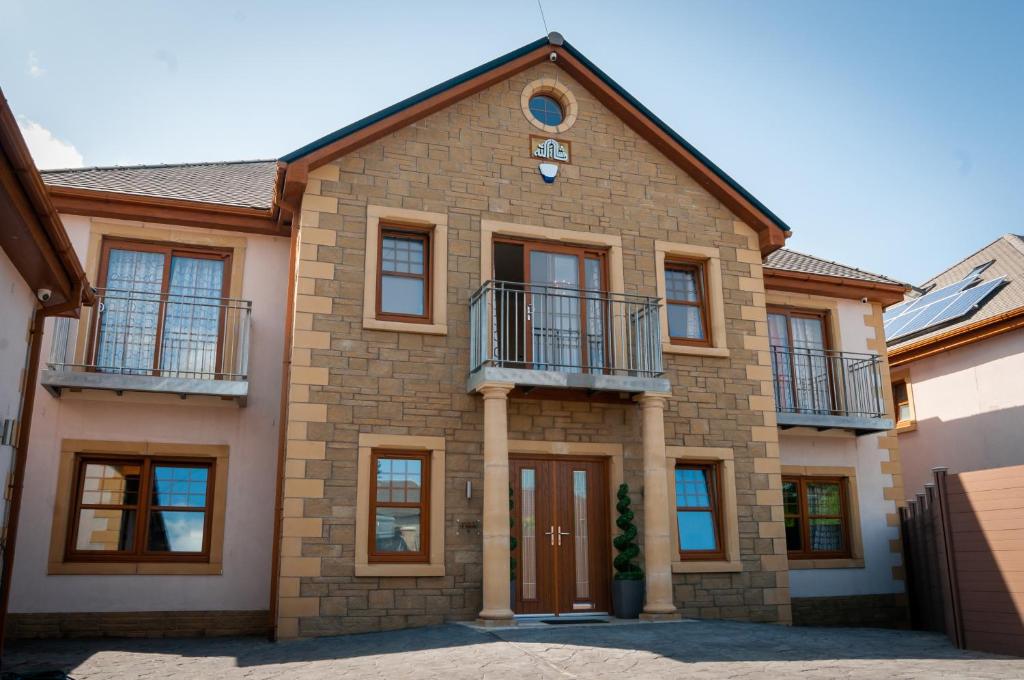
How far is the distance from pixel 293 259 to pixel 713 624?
744 centimetres

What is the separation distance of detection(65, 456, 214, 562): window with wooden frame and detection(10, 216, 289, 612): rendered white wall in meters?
0.31

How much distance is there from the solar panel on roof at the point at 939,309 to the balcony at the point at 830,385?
309cm

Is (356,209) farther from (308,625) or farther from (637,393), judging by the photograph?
(308,625)

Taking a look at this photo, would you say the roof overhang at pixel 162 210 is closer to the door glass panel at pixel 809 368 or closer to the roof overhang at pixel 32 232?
the roof overhang at pixel 32 232

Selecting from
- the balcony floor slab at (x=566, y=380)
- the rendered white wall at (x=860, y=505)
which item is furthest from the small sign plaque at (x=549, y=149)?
the rendered white wall at (x=860, y=505)

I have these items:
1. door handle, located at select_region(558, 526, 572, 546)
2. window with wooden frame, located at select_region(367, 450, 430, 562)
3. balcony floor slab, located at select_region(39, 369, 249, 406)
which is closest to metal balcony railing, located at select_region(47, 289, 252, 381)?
balcony floor slab, located at select_region(39, 369, 249, 406)

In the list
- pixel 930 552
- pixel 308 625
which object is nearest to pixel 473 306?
pixel 308 625

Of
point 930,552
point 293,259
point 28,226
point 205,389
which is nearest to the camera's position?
point 28,226

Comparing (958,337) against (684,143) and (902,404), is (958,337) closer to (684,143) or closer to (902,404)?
(902,404)

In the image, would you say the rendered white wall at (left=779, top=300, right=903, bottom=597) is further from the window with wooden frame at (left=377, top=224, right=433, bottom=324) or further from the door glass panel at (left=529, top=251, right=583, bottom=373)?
the window with wooden frame at (left=377, top=224, right=433, bottom=324)

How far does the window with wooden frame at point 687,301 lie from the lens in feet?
46.3

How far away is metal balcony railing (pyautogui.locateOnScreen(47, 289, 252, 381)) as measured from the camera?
41.0 feet

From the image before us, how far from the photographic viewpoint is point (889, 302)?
689 inches

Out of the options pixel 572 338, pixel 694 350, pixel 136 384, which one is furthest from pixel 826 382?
pixel 136 384
